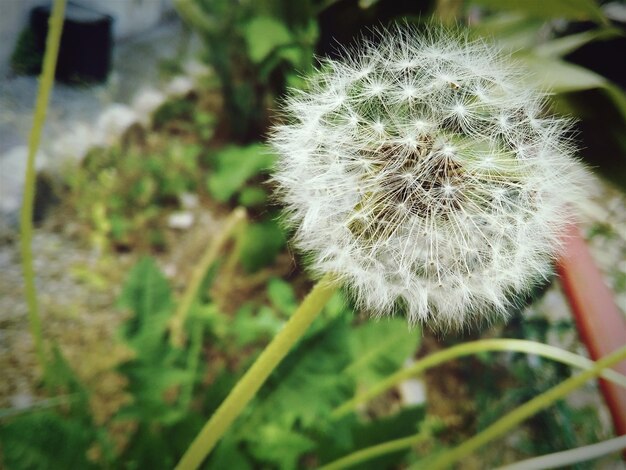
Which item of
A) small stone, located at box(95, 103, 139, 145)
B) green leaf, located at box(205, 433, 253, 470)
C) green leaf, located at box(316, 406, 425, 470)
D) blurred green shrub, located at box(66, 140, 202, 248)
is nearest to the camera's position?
green leaf, located at box(205, 433, 253, 470)

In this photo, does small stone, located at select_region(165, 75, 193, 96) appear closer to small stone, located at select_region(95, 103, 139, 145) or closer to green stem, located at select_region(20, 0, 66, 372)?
small stone, located at select_region(95, 103, 139, 145)

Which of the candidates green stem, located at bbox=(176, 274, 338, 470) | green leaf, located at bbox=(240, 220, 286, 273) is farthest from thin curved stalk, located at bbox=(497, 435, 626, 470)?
green leaf, located at bbox=(240, 220, 286, 273)

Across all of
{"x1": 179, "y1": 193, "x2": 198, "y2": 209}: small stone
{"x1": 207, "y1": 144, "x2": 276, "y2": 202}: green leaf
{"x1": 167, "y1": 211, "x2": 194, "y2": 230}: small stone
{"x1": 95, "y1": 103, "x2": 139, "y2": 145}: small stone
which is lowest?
{"x1": 167, "y1": 211, "x2": 194, "y2": 230}: small stone

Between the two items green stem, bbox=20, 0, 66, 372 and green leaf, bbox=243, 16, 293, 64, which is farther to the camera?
green leaf, bbox=243, 16, 293, 64

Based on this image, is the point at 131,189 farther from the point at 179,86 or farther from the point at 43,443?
the point at 43,443

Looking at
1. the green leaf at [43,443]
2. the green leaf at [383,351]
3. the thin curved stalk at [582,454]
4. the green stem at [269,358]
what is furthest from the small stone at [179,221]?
the thin curved stalk at [582,454]

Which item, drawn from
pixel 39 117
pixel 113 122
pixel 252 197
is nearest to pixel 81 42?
pixel 113 122

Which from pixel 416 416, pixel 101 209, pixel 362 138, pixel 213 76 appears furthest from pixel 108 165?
pixel 362 138
